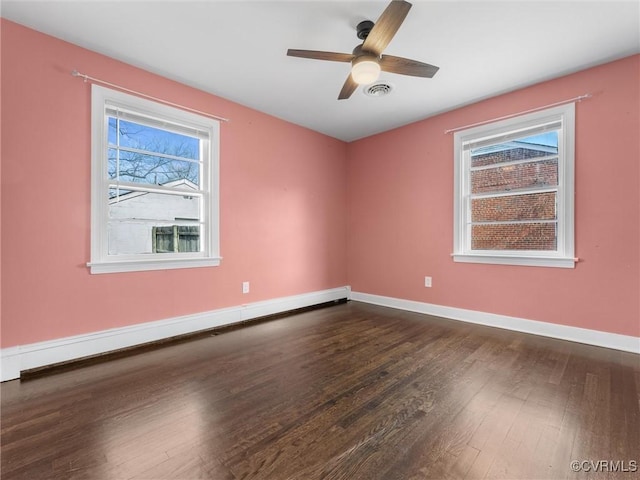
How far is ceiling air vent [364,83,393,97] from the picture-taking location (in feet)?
9.61

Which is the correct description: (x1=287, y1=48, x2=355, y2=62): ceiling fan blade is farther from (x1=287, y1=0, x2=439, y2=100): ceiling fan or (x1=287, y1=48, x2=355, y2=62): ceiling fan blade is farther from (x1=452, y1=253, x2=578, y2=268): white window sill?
(x1=452, y1=253, x2=578, y2=268): white window sill

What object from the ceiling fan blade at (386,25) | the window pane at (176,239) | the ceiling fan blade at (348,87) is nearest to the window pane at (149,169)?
the window pane at (176,239)

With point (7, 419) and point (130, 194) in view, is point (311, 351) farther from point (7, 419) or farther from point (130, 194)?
point (130, 194)

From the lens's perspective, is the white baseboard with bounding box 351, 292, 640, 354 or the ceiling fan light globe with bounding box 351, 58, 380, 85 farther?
the white baseboard with bounding box 351, 292, 640, 354

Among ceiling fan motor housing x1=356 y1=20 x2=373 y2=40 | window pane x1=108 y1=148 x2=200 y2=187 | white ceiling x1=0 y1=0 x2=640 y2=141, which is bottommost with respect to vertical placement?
window pane x1=108 y1=148 x2=200 y2=187

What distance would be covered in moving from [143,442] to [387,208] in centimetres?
363

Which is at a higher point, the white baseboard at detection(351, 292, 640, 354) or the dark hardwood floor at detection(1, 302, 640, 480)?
the white baseboard at detection(351, 292, 640, 354)

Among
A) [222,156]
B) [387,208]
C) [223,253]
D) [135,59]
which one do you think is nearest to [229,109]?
[222,156]

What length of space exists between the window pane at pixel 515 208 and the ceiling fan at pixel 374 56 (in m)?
1.77

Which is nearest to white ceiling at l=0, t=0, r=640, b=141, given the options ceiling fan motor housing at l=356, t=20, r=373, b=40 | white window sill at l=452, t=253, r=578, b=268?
ceiling fan motor housing at l=356, t=20, r=373, b=40

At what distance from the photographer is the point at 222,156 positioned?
3236 millimetres

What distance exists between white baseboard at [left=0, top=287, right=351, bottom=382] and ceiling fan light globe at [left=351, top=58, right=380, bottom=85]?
2.63 m

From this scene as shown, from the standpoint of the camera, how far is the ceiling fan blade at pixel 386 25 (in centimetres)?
160
